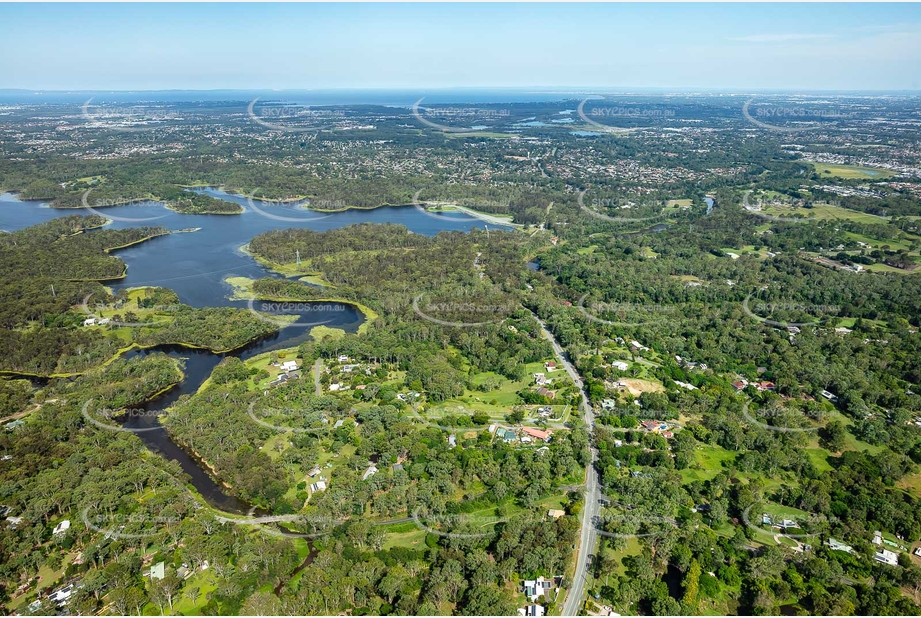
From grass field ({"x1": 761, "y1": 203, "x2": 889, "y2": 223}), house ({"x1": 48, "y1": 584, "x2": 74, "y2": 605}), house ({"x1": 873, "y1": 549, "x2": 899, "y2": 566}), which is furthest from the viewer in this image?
grass field ({"x1": 761, "y1": 203, "x2": 889, "y2": 223})

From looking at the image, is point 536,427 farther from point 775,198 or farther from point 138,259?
point 775,198

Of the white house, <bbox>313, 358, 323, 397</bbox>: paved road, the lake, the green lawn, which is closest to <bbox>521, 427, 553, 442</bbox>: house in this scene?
<bbox>313, 358, 323, 397</bbox>: paved road

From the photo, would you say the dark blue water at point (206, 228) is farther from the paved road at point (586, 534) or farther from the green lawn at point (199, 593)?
the paved road at point (586, 534)

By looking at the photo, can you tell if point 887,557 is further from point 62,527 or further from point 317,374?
point 62,527

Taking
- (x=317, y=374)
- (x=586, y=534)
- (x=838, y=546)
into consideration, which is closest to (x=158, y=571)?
(x=317, y=374)

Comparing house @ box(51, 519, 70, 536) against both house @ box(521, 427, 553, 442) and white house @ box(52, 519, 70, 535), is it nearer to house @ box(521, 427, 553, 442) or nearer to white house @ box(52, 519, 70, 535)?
white house @ box(52, 519, 70, 535)

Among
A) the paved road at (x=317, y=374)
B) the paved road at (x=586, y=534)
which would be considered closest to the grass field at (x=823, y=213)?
the paved road at (x=586, y=534)

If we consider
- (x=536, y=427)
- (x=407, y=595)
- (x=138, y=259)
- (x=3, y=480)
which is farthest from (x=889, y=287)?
(x=138, y=259)
